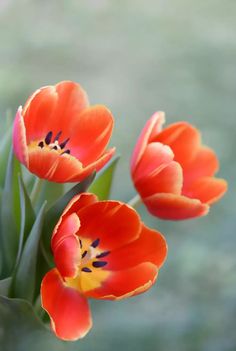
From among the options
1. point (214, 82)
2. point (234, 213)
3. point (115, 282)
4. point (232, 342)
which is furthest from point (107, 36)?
point (115, 282)

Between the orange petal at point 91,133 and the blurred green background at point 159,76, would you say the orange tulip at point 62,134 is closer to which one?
the orange petal at point 91,133

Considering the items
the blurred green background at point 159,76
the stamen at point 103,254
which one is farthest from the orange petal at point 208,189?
the blurred green background at point 159,76

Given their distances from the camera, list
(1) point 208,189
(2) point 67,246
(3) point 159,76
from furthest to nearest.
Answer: (3) point 159,76 → (1) point 208,189 → (2) point 67,246

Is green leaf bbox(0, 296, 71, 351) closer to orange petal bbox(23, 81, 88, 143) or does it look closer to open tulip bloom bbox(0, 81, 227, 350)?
open tulip bloom bbox(0, 81, 227, 350)

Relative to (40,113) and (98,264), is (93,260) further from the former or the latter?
(40,113)

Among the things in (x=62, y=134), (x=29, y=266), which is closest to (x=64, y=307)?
(x=29, y=266)
